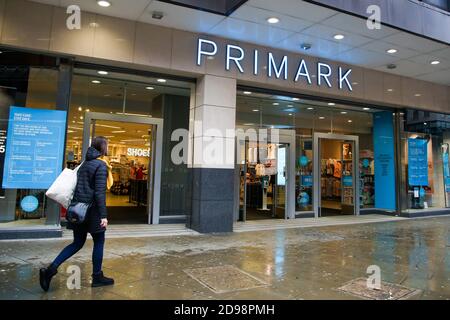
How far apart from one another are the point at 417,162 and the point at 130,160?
11902 millimetres

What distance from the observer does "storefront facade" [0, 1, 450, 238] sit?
6.29 metres

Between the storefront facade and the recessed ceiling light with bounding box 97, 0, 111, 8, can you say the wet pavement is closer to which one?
the storefront facade

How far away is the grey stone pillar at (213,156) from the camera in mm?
7047

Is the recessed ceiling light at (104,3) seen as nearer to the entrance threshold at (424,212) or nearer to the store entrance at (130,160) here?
the store entrance at (130,160)

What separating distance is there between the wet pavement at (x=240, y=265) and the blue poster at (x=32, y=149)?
1.10 m

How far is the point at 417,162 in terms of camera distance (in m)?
10.8

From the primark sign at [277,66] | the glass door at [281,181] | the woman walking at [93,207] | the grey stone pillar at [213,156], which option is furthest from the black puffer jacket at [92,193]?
the glass door at [281,181]

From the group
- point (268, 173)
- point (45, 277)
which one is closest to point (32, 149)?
point (45, 277)

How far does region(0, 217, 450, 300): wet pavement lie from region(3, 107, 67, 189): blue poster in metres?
1.10

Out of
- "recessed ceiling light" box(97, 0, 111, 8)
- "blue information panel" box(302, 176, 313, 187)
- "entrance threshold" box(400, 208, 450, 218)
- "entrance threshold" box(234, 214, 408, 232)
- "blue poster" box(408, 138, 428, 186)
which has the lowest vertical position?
"entrance threshold" box(234, 214, 408, 232)

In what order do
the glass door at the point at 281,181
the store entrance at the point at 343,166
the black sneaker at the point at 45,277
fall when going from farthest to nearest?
the store entrance at the point at 343,166, the glass door at the point at 281,181, the black sneaker at the point at 45,277

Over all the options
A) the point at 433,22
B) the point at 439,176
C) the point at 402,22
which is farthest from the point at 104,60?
the point at 439,176

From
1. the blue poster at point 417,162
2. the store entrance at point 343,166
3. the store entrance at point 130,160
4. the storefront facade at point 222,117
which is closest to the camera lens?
the storefront facade at point 222,117

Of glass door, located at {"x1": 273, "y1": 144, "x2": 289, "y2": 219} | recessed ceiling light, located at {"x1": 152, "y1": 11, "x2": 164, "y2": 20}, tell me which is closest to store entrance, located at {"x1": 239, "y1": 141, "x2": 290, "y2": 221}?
glass door, located at {"x1": 273, "y1": 144, "x2": 289, "y2": 219}
